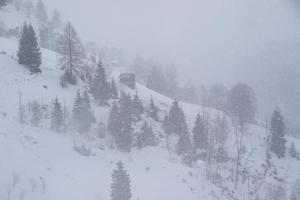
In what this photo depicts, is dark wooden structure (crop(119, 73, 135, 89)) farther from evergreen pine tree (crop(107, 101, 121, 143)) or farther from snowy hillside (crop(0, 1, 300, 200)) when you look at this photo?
evergreen pine tree (crop(107, 101, 121, 143))

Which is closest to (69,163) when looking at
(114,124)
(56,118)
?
(56,118)

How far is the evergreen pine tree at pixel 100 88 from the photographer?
209 feet

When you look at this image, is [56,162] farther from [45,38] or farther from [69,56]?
[45,38]

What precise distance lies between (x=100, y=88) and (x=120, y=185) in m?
26.5

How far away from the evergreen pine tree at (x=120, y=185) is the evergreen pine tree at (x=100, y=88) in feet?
82.0

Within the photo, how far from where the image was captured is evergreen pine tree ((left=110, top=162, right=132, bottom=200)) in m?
39.8

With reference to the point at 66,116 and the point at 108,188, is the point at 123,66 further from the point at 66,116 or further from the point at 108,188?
the point at 108,188

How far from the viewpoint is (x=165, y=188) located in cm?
5031

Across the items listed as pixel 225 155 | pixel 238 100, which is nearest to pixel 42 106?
pixel 225 155

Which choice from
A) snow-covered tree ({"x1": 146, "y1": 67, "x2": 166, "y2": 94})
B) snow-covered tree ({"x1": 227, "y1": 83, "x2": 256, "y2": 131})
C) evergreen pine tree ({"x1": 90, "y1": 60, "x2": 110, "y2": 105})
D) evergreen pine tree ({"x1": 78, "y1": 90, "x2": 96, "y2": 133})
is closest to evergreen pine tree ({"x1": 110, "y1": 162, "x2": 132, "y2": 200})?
evergreen pine tree ({"x1": 78, "y1": 90, "x2": 96, "y2": 133})

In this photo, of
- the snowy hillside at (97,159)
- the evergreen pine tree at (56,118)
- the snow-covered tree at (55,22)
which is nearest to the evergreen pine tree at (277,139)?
the snowy hillside at (97,159)

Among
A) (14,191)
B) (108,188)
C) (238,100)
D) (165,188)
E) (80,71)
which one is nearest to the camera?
(14,191)

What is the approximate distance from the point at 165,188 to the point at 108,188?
9067 millimetres

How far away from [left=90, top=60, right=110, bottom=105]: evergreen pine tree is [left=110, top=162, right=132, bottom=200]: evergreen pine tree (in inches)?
984
